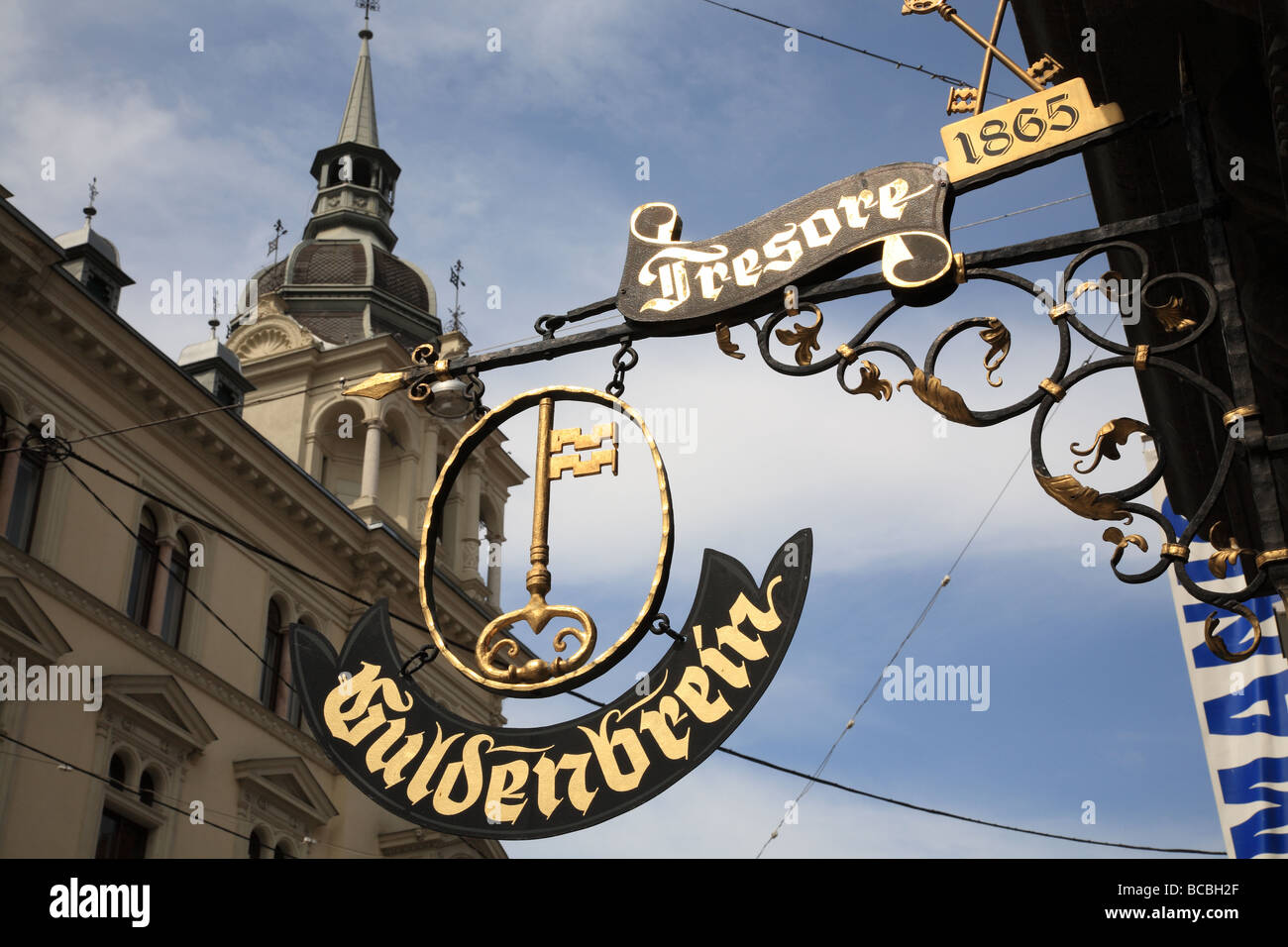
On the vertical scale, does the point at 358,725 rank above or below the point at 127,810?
below

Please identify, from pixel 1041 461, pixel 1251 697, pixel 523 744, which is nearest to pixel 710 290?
pixel 1041 461

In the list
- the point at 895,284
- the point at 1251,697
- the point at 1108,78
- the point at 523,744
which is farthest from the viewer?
the point at 1251,697

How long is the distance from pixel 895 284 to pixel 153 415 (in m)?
18.7

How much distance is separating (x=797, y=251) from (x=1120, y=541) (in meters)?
1.34

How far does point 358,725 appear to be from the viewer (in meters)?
4.29

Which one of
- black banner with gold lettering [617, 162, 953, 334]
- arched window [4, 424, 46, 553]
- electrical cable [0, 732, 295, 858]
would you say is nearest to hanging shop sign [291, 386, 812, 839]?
black banner with gold lettering [617, 162, 953, 334]

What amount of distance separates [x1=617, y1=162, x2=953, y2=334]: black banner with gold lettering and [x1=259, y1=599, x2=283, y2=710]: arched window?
19326mm

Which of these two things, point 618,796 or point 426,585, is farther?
point 426,585

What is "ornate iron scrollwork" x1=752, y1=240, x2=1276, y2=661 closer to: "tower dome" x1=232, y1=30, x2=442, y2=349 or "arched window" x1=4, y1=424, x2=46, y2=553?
"arched window" x1=4, y1=424, x2=46, y2=553

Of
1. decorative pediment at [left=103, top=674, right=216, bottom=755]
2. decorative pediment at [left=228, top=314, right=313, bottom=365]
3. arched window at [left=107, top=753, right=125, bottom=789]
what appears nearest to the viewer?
arched window at [left=107, top=753, right=125, bottom=789]

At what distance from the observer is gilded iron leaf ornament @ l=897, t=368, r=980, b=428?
4309 mm
